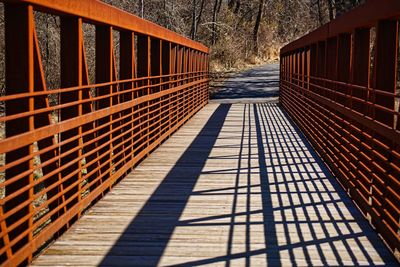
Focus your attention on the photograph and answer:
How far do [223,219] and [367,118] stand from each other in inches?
69.1

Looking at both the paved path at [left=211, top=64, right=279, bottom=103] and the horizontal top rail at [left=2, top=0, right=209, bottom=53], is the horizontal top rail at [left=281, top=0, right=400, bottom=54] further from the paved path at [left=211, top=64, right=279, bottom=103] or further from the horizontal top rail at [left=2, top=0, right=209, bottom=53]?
the paved path at [left=211, top=64, right=279, bottom=103]

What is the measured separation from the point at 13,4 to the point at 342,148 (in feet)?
16.2

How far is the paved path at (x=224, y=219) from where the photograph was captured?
4980mm

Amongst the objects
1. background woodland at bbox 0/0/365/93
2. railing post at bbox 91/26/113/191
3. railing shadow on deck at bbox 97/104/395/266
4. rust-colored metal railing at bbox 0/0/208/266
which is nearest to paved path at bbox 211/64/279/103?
background woodland at bbox 0/0/365/93

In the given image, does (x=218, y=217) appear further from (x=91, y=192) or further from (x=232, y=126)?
(x=232, y=126)

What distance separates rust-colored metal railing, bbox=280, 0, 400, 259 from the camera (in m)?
5.48

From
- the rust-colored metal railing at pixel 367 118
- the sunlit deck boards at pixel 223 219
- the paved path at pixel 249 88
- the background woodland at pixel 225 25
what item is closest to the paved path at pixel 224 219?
the sunlit deck boards at pixel 223 219

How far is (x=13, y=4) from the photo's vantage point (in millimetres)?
4617

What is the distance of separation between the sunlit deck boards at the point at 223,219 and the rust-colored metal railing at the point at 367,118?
0.24 m

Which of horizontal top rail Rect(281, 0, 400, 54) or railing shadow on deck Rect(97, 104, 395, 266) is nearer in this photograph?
railing shadow on deck Rect(97, 104, 395, 266)

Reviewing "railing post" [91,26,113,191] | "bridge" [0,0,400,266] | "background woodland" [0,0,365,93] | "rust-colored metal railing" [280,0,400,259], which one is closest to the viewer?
"bridge" [0,0,400,266]

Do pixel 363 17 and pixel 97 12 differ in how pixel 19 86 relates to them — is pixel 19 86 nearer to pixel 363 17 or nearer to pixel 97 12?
pixel 97 12

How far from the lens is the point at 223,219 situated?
6.15m

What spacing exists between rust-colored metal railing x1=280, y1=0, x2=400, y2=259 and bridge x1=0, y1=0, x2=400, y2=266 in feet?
0.07
